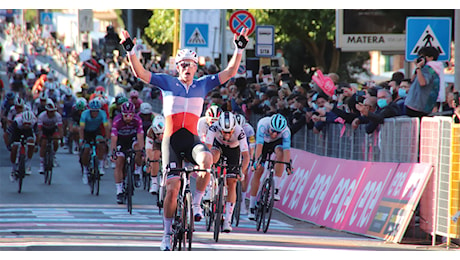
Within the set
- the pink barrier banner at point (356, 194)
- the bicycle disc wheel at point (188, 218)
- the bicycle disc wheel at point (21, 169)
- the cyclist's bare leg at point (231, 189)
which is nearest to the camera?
the bicycle disc wheel at point (188, 218)

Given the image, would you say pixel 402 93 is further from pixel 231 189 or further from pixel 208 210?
pixel 208 210

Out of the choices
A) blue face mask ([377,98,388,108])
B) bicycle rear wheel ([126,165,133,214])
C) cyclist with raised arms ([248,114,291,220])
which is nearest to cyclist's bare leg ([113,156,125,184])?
bicycle rear wheel ([126,165,133,214])

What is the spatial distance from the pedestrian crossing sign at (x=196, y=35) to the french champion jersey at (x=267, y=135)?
34.3ft

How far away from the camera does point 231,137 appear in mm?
14195

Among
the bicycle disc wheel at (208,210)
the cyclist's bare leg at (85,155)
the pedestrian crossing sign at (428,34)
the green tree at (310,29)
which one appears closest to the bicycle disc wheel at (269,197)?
the bicycle disc wheel at (208,210)

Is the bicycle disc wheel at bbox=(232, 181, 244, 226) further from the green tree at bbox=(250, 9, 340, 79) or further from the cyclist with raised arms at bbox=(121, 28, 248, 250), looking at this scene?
the green tree at bbox=(250, 9, 340, 79)

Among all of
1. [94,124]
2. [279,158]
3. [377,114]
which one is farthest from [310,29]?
[377,114]

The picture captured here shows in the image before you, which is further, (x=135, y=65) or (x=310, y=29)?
(x=310, y=29)

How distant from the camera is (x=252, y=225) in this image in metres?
16.3

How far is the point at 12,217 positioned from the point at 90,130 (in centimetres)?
483

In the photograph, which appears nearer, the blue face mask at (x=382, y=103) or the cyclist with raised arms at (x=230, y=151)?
the cyclist with raised arms at (x=230, y=151)

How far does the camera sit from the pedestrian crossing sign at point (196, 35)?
1038 inches

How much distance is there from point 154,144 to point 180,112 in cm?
683

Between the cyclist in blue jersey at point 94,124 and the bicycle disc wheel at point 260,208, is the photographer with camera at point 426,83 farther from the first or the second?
the cyclist in blue jersey at point 94,124
